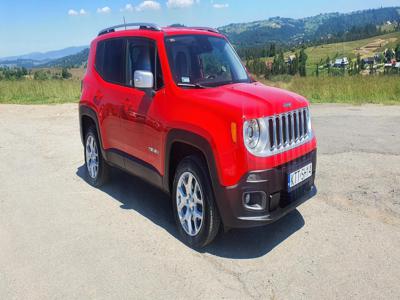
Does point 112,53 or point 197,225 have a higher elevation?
point 112,53

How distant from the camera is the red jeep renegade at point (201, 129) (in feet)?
11.4

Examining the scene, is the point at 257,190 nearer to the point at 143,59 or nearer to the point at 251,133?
the point at 251,133

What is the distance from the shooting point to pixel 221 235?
4.31 metres

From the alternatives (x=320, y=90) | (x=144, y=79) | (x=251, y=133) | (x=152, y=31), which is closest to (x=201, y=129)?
(x=251, y=133)

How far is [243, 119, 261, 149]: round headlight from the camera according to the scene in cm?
342

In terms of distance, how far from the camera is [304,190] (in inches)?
160

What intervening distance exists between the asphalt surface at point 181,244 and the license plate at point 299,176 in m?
0.64

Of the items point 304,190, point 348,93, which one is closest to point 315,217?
point 304,190

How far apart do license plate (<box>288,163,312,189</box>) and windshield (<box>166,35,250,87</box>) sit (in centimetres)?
130

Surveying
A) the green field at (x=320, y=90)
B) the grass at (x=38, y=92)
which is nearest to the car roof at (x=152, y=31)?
the green field at (x=320, y=90)

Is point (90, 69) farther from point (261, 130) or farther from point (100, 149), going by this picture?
point (261, 130)

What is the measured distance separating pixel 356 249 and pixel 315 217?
0.84 metres

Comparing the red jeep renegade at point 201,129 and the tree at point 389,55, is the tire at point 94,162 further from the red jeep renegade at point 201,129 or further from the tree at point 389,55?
the tree at point 389,55

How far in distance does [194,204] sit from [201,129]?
31.8 inches
